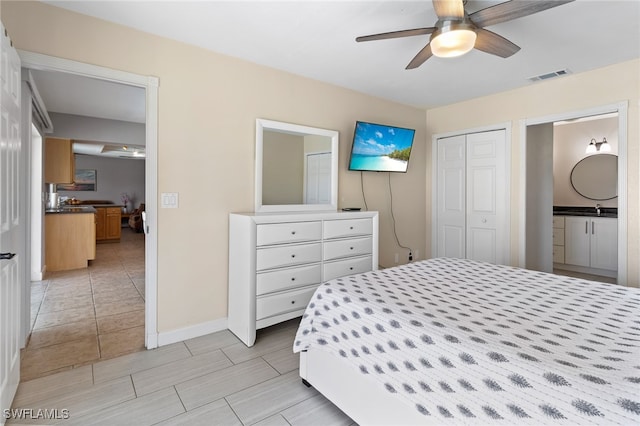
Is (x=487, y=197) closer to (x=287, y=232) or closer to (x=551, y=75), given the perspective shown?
(x=551, y=75)

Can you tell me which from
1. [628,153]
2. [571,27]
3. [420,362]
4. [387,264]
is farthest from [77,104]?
[628,153]

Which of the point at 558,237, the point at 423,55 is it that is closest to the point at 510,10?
the point at 423,55

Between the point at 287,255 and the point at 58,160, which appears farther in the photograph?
the point at 58,160

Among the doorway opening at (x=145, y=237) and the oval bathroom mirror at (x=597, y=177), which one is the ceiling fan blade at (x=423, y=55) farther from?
the oval bathroom mirror at (x=597, y=177)

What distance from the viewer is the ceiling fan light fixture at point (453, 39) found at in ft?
6.11

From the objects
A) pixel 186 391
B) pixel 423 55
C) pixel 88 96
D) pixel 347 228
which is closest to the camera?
pixel 186 391

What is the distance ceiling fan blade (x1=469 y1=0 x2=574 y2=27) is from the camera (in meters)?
1.64

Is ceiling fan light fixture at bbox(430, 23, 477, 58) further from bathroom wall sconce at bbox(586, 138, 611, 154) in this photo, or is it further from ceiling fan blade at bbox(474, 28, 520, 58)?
bathroom wall sconce at bbox(586, 138, 611, 154)

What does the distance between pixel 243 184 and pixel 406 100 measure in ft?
8.33

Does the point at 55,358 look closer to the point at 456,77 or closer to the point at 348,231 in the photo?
the point at 348,231

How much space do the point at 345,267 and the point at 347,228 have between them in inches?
15.2

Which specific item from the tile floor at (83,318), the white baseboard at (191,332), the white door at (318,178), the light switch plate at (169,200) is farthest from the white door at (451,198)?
the tile floor at (83,318)

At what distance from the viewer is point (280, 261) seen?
8.87 ft

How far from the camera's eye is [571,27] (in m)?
2.39
